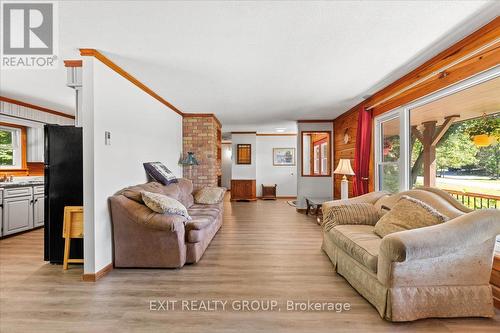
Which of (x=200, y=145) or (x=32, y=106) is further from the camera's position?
(x=200, y=145)

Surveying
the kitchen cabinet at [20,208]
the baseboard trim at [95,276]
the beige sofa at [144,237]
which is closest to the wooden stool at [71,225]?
the beige sofa at [144,237]

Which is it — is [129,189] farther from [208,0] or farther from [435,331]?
[435,331]

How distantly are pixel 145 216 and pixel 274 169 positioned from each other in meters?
6.80

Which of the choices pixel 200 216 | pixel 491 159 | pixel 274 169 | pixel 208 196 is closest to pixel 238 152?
pixel 274 169

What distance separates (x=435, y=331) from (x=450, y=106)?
2539 mm

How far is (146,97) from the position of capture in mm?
3840

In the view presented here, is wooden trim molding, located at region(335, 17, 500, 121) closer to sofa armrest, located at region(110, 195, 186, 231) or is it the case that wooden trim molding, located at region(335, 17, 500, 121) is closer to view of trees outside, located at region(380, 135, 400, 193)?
view of trees outside, located at region(380, 135, 400, 193)

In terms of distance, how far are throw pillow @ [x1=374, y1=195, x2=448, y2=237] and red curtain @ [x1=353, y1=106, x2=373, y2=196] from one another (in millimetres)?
2005

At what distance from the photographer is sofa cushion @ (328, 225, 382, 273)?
2134 millimetres

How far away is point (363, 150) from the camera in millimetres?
4516

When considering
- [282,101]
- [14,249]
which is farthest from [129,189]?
[282,101]

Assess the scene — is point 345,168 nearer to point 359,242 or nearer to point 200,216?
→ point 359,242

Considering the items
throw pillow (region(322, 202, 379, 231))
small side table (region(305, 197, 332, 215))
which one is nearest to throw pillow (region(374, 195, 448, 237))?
throw pillow (region(322, 202, 379, 231))

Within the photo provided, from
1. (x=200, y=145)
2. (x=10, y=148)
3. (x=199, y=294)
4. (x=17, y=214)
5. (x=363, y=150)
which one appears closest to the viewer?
(x=199, y=294)
